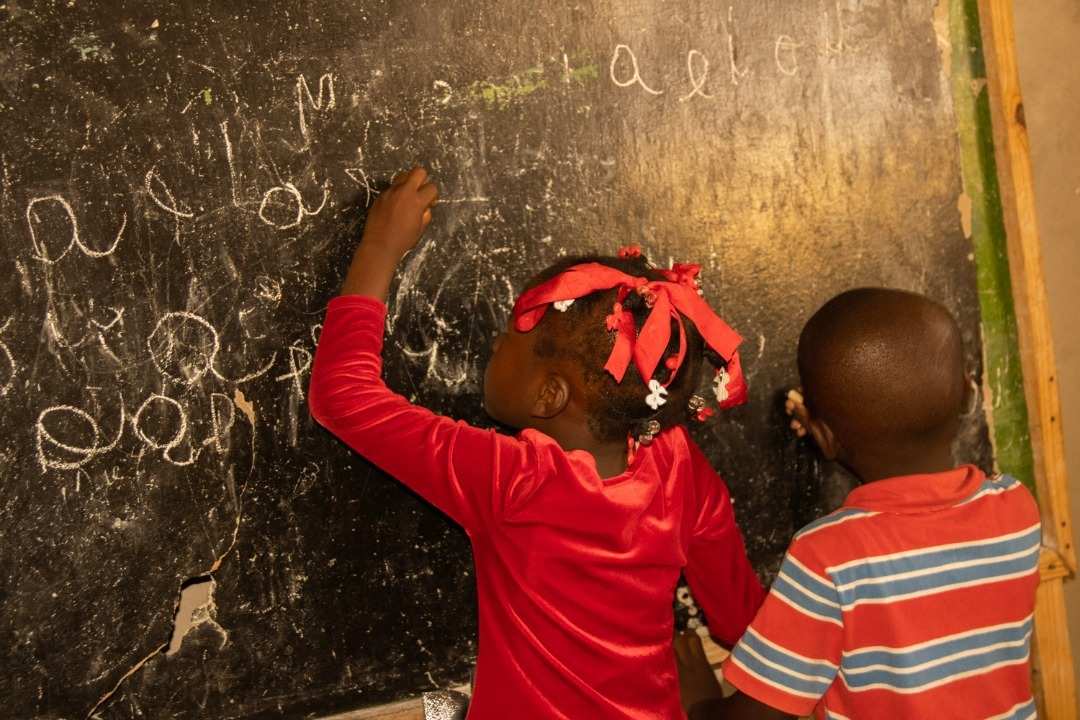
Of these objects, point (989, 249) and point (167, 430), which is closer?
point (167, 430)

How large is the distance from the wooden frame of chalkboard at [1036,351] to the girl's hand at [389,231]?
1018 millimetres

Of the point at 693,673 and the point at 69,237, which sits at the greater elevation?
the point at 69,237

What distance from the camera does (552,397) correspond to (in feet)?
3.91

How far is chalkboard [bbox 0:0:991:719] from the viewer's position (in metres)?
1.18

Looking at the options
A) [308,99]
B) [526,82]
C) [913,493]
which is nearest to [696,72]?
[526,82]

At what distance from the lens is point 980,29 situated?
1.70 metres

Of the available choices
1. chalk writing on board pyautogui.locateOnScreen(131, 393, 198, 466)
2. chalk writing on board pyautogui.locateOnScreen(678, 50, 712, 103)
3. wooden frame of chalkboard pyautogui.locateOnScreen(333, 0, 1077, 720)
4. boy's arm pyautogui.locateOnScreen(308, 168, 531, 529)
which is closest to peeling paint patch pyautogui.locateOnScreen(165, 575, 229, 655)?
chalk writing on board pyautogui.locateOnScreen(131, 393, 198, 466)

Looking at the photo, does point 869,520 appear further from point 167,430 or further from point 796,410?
point 167,430

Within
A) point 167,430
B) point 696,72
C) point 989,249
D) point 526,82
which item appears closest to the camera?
point 167,430

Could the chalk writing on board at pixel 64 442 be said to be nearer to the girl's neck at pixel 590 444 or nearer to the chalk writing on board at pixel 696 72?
the girl's neck at pixel 590 444

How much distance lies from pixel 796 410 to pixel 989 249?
545 mm

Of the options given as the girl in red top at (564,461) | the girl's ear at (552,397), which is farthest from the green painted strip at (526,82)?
the girl's ear at (552,397)

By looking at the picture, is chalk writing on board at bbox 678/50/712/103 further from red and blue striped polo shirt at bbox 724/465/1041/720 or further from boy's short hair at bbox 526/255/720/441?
red and blue striped polo shirt at bbox 724/465/1041/720

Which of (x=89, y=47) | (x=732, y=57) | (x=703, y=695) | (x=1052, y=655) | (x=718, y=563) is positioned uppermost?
(x=89, y=47)
